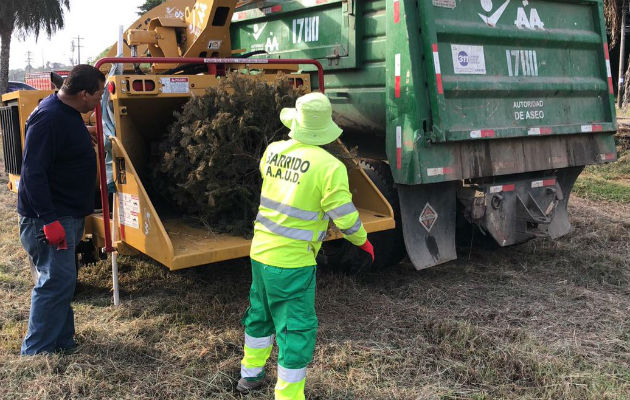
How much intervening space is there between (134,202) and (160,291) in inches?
48.4

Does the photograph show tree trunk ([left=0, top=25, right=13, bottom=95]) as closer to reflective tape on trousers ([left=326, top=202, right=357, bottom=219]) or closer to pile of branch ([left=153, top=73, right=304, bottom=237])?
pile of branch ([left=153, top=73, right=304, bottom=237])

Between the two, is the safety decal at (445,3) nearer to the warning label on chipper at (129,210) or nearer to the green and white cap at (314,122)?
the green and white cap at (314,122)

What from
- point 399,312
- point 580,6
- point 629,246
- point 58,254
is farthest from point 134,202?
point 629,246

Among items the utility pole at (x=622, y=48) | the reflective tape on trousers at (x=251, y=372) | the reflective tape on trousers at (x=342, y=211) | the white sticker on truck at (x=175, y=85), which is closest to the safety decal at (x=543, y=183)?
the reflective tape on trousers at (x=342, y=211)

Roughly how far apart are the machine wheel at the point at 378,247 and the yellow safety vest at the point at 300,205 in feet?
6.48

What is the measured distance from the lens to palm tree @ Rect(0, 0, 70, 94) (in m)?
23.6

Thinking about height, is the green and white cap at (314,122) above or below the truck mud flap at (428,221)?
above

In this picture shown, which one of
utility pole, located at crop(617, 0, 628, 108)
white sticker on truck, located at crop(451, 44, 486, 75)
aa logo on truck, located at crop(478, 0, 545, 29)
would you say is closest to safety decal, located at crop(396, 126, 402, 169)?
white sticker on truck, located at crop(451, 44, 486, 75)

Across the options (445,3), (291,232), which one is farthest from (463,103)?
(291,232)

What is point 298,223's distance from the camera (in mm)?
3096

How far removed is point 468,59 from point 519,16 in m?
0.76

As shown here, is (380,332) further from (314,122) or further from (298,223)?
(314,122)

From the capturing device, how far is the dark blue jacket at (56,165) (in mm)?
3420

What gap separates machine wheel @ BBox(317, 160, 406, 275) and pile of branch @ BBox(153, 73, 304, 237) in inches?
48.2
